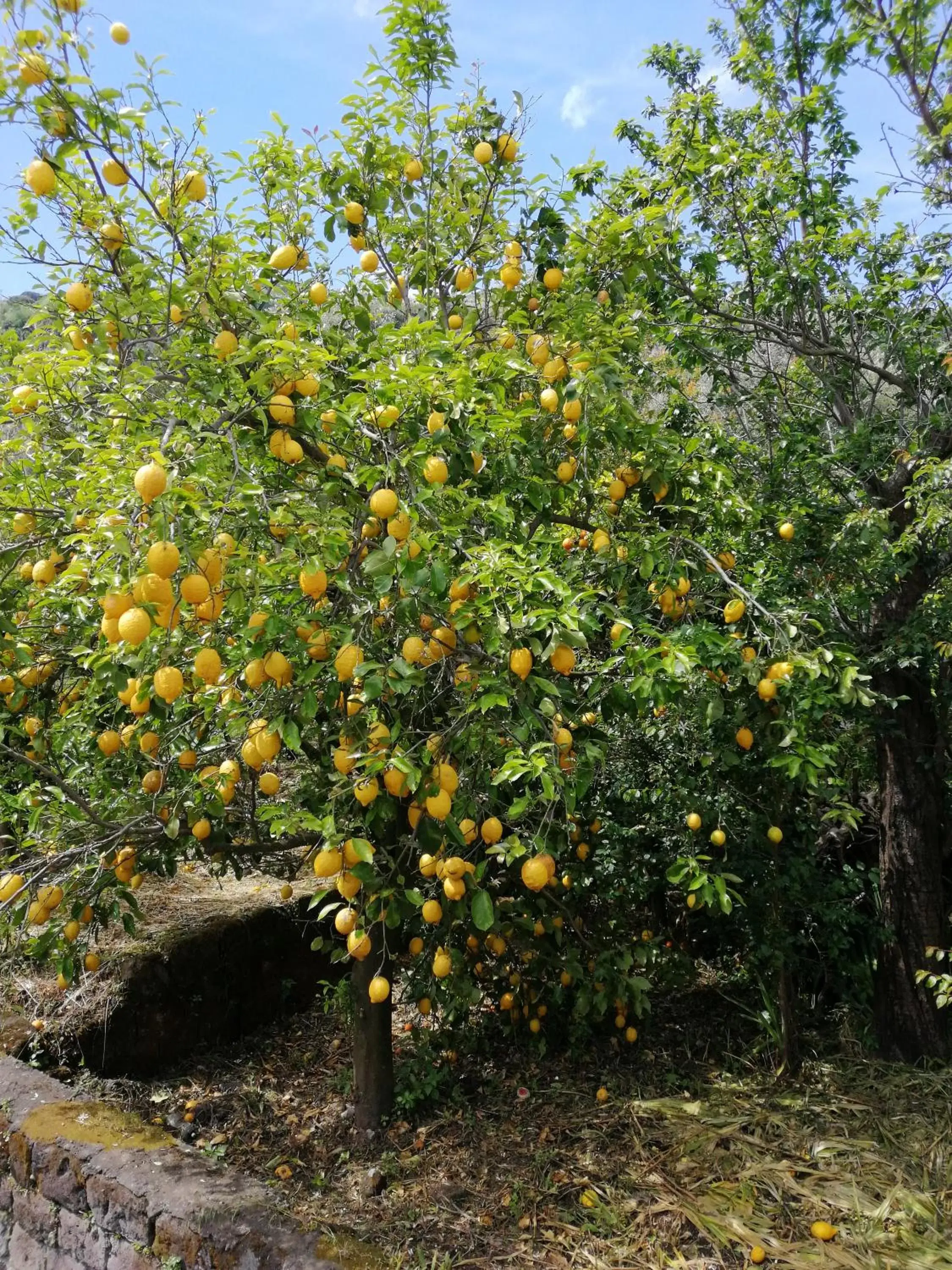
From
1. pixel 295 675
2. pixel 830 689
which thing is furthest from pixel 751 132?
pixel 295 675

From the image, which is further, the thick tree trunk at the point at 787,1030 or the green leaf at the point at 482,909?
the thick tree trunk at the point at 787,1030

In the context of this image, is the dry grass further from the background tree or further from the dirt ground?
the background tree

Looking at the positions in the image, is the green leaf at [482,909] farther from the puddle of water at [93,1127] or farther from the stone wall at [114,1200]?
the puddle of water at [93,1127]

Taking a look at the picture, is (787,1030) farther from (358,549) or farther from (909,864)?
(358,549)

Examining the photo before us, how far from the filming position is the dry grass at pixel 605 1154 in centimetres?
249

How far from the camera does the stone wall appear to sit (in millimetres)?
2135

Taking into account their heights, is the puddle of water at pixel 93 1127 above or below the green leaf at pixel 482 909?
below

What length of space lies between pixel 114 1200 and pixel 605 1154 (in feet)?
5.22

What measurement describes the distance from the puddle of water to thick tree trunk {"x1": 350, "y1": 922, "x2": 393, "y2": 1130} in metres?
0.82

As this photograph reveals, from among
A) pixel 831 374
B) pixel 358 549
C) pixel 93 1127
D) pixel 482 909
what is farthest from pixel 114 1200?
pixel 831 374

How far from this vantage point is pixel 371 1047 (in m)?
3.29

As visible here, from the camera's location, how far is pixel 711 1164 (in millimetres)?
2820

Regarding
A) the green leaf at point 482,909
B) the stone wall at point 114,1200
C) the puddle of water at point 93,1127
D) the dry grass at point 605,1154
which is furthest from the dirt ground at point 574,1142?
the green leaf at point 482,909

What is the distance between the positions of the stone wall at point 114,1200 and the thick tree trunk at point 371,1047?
83 centimetres
